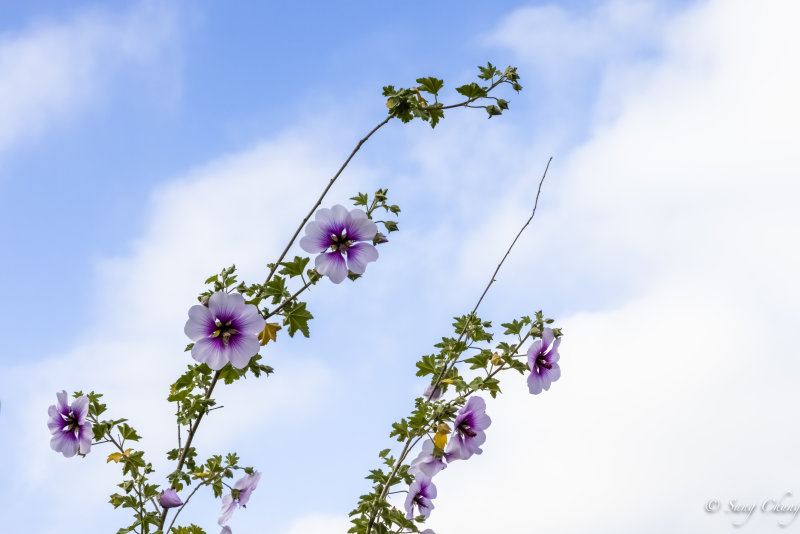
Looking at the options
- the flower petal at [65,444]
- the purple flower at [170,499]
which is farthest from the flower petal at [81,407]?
the purple flower at [170,499]

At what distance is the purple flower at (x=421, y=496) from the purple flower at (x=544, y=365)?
0.66m

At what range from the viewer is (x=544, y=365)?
3396 millimetres

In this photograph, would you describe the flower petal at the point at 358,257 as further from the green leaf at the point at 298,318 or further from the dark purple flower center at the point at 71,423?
the dark purple flower center at the point at 71,423

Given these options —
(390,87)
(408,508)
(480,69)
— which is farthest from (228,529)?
(480,69)

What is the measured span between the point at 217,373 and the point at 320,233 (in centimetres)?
78

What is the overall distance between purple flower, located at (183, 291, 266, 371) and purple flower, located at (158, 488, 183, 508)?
84 centimetres

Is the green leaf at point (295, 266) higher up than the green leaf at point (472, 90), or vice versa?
the green leaf at point (472, 90)

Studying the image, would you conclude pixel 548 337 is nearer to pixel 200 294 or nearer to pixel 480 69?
pixel 480 69

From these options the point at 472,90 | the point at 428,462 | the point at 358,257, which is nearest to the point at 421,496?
the point at 428,462

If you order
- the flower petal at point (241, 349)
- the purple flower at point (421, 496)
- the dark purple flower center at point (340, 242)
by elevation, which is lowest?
the purple flower at point (421, 496)

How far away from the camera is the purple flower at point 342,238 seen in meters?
3.17

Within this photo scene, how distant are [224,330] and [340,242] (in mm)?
600

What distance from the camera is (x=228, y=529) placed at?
355cm

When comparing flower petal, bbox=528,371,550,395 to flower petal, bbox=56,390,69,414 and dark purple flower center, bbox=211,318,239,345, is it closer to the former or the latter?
dark purple flower center, bbox=211,318,239,345
